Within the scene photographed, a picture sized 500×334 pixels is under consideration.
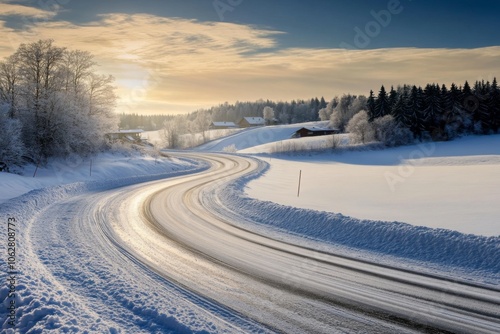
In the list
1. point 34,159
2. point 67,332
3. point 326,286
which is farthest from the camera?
point 34,159

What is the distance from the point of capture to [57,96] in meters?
30.8

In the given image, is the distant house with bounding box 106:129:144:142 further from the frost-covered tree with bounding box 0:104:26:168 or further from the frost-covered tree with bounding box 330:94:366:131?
the frost-covered tree with bounding box 330:94:366:131

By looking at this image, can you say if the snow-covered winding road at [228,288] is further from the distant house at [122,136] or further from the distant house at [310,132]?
the distant house at [310,132]

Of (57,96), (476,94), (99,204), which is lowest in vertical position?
(99,204)

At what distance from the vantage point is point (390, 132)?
6538cm

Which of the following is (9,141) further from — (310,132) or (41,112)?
(310,132)

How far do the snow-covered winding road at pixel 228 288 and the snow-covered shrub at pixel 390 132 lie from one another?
59518mm

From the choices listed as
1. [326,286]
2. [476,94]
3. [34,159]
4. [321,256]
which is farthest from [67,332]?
[476,94]

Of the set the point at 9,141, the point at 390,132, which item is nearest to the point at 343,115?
the point at 390,132

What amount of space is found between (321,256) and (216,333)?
4771mm

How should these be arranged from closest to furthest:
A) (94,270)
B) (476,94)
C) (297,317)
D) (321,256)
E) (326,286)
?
(297,317), (326,286), (94,270), (321,256), (476,94)

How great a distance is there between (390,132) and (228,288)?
6448 centimetres

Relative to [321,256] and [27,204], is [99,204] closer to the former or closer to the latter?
[27,204]

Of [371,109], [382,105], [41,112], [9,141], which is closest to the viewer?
[9,141]
